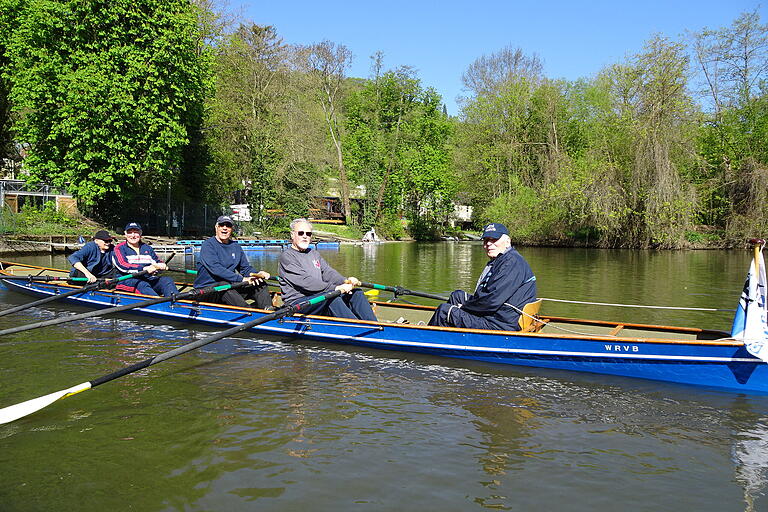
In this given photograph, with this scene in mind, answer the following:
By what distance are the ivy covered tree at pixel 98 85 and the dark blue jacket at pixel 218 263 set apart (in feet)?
60.9

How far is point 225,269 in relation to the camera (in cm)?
1077

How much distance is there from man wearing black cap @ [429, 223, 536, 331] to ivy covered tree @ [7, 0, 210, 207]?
23.2 meters

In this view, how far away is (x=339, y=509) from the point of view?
4.48 m

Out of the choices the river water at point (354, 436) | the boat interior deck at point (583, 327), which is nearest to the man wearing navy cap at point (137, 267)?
the river water at point (354, 436)

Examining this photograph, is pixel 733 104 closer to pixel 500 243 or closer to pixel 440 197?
pixel 440 197

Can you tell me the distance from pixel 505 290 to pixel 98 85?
24.2 metres

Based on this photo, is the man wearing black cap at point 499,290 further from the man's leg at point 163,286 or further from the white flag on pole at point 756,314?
the man's leg at point 163,286

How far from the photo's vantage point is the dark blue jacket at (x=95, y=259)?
12273 mm

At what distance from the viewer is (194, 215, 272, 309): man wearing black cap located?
10.7 m

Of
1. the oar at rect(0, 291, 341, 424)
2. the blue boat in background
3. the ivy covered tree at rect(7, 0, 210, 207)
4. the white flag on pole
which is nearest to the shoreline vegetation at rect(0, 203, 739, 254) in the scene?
the blue boat in background

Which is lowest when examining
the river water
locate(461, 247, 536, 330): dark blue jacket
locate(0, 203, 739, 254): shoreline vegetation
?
the river water

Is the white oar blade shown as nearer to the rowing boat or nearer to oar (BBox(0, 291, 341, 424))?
oar (BBox(0, 291, 341, 424))

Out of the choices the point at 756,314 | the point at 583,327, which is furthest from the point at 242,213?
the point at 756,314

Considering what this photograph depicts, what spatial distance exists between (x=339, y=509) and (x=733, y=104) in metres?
42.0
